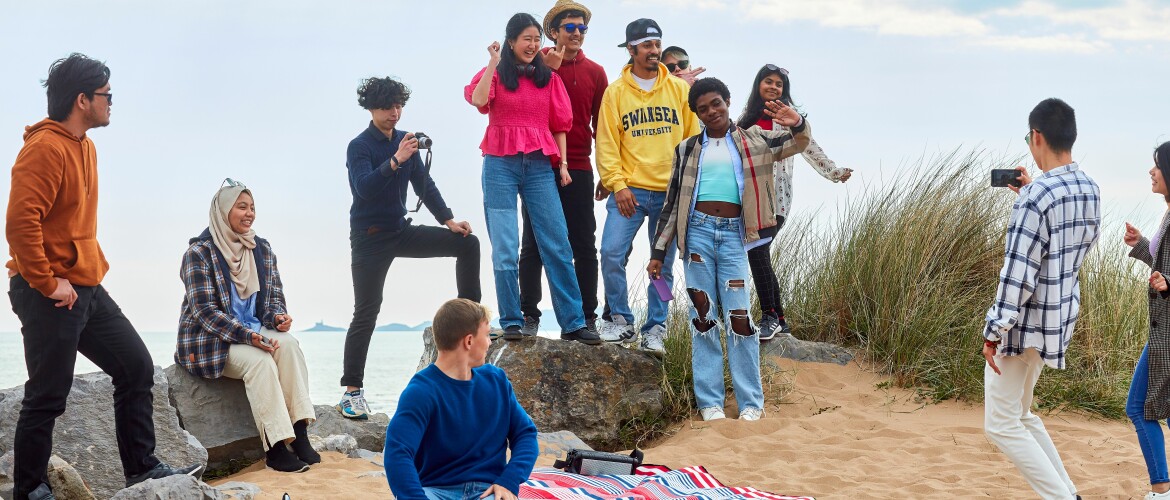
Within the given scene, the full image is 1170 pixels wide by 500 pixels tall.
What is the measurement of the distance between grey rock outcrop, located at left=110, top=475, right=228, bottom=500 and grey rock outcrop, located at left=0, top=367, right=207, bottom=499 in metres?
0.85

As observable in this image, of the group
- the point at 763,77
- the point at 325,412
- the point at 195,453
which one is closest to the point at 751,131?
the point at 763,77

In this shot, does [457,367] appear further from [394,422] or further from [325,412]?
[325,412]

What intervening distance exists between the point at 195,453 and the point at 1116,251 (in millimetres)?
7426

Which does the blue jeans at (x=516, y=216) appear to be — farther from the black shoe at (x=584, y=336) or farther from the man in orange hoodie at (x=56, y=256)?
the man in orange hoodie at (x=56, y=256)

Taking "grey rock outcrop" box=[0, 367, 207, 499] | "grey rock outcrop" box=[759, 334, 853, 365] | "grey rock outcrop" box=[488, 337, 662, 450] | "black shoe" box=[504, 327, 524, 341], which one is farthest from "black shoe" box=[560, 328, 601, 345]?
"grey rock outcrop" box=[0, 367, 207, 499]

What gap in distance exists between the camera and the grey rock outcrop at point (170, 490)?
4.80 metres

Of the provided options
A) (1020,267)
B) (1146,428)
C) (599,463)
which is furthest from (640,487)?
(1146,428)

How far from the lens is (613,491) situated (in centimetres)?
492

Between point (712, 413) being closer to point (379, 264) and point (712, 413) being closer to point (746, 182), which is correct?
point (746, 182)

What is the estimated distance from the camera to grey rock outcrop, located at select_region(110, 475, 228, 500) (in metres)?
4.80

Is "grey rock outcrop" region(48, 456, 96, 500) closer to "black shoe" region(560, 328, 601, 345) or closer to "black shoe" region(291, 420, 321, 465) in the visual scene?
"black shoe" region(291, 420, 321, 465)

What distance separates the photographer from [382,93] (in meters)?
6.57

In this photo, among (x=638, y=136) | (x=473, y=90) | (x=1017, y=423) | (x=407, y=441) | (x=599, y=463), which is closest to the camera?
(x=407, y=441)

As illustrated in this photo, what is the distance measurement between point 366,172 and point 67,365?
2257 mm
